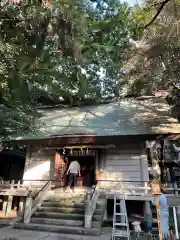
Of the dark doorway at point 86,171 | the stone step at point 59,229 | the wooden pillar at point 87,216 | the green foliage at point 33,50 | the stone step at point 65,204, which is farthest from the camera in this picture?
the dark doorway at point 86,171

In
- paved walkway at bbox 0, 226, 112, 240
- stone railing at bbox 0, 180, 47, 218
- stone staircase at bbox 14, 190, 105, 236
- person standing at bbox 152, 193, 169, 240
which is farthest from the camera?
stone railing at bbox 0, 180, 47, 218

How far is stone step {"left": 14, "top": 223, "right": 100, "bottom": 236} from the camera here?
6.77 meters

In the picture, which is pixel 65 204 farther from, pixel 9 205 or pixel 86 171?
pixel 86 171

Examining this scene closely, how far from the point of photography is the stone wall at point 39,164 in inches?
475

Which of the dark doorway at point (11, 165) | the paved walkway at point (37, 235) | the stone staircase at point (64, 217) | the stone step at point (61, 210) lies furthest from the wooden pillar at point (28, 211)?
the dark doorway at point (11, 165)

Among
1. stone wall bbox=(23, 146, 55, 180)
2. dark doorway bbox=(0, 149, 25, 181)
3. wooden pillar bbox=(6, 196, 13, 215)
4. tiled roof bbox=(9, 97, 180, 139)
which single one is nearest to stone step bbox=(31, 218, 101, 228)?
wooden pillar bbox=(6, 196, 13, 215)

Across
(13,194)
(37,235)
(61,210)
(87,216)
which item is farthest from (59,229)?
(13,194)

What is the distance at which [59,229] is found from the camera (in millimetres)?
7070

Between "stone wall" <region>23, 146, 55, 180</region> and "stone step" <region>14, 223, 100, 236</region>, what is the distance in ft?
14.0

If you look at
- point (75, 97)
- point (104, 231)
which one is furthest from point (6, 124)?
point (75, 97)

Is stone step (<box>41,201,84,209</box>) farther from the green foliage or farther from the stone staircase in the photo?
the green foliage

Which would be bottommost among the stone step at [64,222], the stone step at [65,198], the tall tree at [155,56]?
the stone step at [64,222]

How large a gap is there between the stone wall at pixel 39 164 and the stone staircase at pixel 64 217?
8.60ft

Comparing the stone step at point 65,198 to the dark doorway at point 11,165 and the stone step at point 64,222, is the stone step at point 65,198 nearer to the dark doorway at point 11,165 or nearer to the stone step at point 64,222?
the stone step at point 64,222
